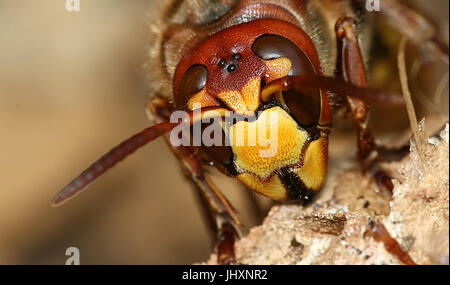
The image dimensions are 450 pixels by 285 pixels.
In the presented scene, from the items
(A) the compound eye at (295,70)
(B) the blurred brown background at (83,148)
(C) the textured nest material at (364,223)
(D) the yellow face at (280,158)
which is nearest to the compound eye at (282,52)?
(A) the compound eye at (295,70)

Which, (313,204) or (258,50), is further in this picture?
(313,204)

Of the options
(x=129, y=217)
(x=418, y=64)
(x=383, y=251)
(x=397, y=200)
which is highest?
(x=418, y=64)

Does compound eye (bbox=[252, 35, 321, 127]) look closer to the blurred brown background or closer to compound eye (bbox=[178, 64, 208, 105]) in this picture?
compound eye (bbox=[178, 64, 208, 105])

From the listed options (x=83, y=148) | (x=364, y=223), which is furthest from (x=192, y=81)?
(x=83, y=148)

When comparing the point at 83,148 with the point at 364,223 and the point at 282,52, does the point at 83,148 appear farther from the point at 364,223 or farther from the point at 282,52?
the point at 364,223

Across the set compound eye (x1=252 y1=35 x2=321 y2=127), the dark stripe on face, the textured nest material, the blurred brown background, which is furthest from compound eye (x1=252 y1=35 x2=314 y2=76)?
the blurred brown background

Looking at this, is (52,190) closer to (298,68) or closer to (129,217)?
(129,217)

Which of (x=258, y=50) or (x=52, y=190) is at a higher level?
(x=52, y=190)
